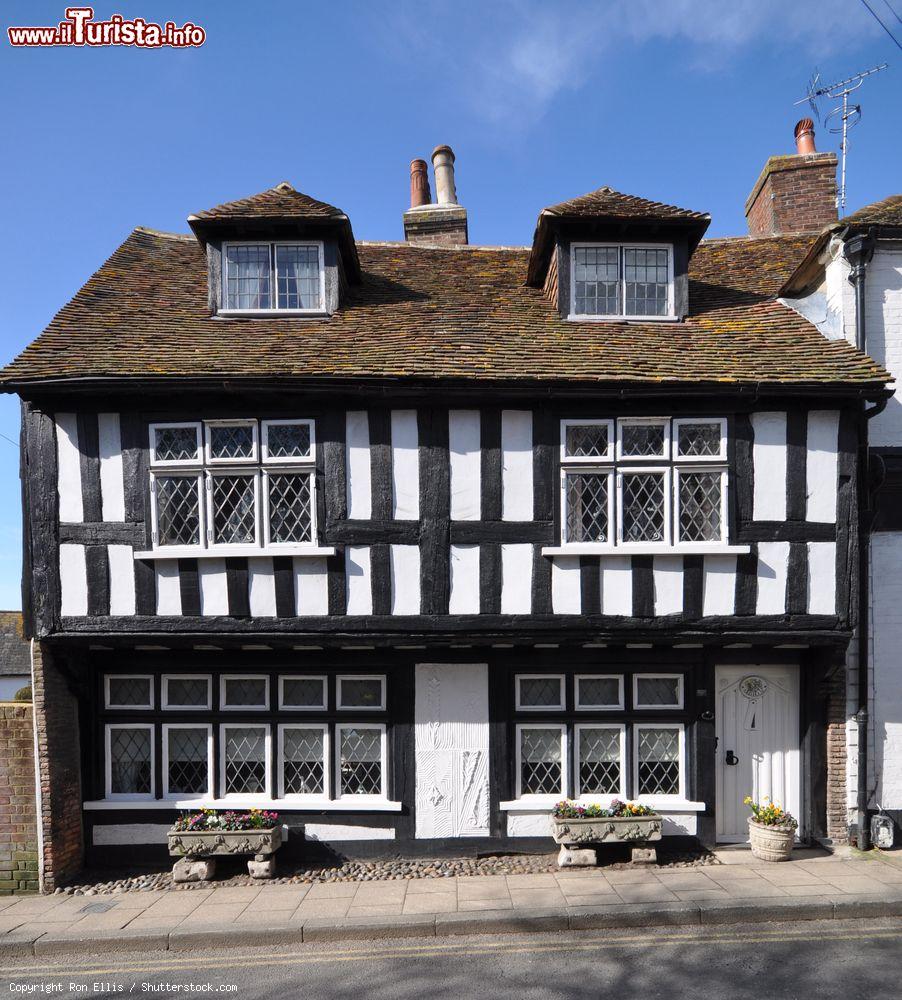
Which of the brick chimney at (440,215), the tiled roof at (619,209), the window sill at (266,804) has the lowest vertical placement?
the window sill at (266,804)

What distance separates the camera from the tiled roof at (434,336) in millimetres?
6996

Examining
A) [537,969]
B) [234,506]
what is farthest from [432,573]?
[537,969]

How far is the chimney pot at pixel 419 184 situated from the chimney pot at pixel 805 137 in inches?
248

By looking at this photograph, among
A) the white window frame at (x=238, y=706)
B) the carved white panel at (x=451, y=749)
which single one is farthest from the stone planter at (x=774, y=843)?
the white window frame at (x=238, y=706)

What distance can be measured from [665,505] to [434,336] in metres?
3.23

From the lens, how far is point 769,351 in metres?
7.54

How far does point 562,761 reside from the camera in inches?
302

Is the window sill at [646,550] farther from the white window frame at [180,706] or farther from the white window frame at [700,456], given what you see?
the white window frame at [180,706]

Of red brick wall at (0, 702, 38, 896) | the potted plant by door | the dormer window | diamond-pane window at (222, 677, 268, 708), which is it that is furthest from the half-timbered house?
the dormer window

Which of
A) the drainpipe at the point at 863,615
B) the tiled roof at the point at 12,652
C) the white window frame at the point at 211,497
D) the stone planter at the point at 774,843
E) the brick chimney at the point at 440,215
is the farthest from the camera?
the tiled roof at the point at 12,652

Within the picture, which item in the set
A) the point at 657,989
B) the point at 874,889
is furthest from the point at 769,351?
the point at 657,989

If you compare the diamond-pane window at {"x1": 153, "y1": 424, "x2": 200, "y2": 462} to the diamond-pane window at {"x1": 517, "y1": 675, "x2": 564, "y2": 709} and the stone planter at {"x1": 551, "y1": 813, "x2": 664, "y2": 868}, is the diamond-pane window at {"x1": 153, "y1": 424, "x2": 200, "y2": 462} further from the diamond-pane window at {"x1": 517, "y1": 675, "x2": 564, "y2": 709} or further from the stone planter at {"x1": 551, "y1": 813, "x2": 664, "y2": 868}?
the stone planter at {"x1": 551, "y1": 813, "x2": 664, "y2": 868}

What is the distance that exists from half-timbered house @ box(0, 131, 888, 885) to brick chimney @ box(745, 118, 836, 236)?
13.8 feet

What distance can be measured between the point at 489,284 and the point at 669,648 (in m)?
5.39
